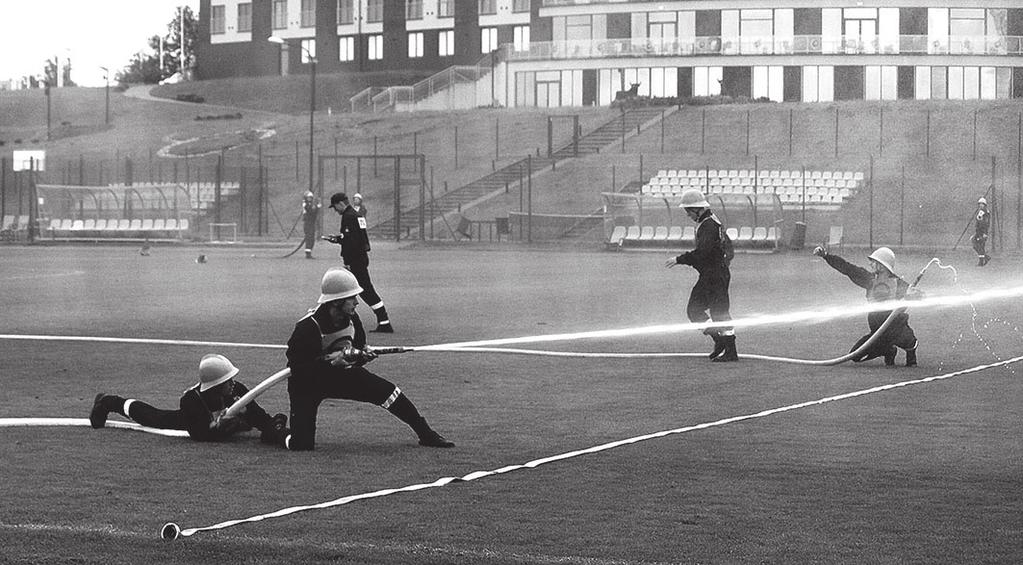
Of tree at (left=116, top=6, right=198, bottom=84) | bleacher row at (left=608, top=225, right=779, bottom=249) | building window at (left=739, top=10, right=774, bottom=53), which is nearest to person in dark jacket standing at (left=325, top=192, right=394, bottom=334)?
bleacher row at (left=608, top=225, right=779, bottom=249)

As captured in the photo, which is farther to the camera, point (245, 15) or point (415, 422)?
point (245, 15)

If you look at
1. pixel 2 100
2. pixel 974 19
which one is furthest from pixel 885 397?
pixel 2 100

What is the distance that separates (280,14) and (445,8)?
13046 mm

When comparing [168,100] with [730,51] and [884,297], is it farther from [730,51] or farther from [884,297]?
[884,297]

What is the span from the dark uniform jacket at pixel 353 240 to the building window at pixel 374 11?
9245 cm


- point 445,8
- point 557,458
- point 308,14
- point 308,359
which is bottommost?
point 557,458

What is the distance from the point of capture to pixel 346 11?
371 ft

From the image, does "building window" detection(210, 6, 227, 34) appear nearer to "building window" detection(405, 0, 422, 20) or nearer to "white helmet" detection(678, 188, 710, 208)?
"building window" detection(405, 0, 422, 20)

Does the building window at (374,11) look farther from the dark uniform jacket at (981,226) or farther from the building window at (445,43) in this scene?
the dark uniform jacket at (981,226)

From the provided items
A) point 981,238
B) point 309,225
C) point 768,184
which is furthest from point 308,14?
point 981,238

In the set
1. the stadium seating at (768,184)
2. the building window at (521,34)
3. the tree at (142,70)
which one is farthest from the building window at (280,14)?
the stadium seating at (768,184)

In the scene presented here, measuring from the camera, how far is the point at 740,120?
82.2 meters

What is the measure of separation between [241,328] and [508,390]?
7.94 metres

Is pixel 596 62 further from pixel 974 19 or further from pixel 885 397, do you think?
pixel 885 397
